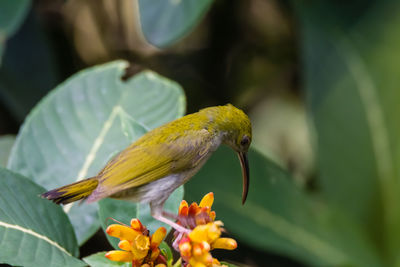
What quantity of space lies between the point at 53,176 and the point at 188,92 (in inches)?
75.2

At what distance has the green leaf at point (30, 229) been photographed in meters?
1.38

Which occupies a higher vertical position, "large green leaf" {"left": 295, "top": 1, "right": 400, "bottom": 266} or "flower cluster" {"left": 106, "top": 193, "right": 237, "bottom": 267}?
"large green leaf" {"left": 295, "top": 1, "right": 400, "bottom": 266}

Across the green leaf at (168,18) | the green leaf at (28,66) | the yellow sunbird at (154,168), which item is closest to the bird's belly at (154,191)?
the yellow sunbird at (154,168)

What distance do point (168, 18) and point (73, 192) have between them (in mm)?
1160

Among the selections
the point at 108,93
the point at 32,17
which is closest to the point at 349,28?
the point at 108,93

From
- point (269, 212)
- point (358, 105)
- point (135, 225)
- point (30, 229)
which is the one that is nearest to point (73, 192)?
point (30, 229)

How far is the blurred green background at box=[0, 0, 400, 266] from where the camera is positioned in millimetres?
2469

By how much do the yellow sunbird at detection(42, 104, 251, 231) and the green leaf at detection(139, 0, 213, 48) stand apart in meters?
0.78

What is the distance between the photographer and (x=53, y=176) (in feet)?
6.26

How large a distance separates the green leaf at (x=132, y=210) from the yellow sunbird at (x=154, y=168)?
0.05 metres

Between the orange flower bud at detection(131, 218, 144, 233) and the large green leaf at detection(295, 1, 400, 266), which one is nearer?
the orange flower bud at detection(131, 218, 144, 233)

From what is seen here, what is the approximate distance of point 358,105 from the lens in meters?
2.85

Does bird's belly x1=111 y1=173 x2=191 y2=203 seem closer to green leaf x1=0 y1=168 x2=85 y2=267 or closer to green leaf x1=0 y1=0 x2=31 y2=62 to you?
green leaf x1=0 y1=168 x2=85 y2=267

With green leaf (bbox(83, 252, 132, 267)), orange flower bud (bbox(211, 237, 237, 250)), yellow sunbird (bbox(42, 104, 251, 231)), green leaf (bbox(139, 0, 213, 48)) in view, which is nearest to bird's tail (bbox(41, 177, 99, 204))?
yellow sunbird (bbox(42, 104, 251, 231))
